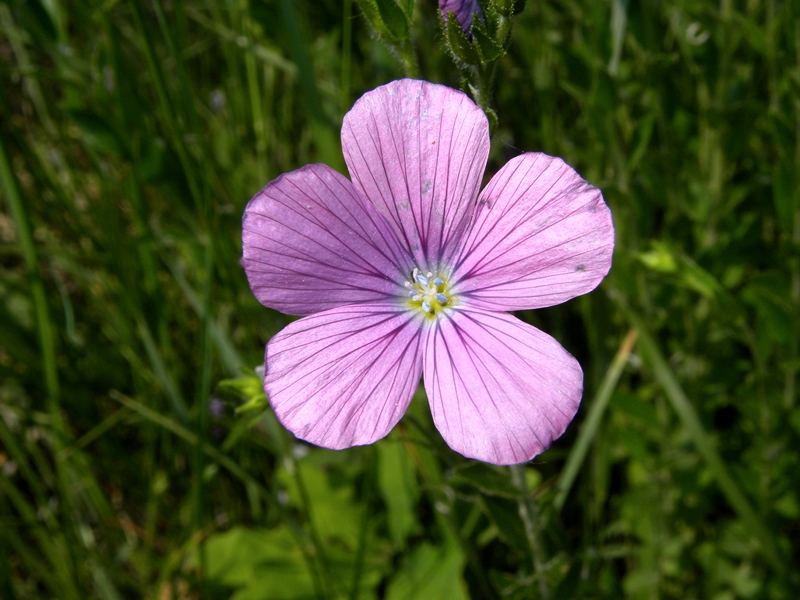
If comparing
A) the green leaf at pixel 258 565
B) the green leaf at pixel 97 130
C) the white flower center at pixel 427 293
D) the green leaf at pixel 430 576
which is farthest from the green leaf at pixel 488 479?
the green leaf at pixel 97 130

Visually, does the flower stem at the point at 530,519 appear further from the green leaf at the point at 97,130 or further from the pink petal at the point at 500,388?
the green leaf at the point at 97,130

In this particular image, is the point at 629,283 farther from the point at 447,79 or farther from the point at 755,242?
the point at 447,79

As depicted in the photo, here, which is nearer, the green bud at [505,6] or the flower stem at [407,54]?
the green bud at [505,6]

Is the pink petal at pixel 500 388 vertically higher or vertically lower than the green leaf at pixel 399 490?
higher

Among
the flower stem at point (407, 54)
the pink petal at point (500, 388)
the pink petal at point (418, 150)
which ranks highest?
the flower stem at point (407, 54)

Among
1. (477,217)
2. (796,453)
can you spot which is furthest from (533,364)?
(796,453)

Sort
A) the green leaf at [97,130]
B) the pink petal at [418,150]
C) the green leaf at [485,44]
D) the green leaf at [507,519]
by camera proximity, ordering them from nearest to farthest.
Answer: the green leaf at [485,44] < the pink petal at [418,150] < the green leaf at [507,519] < the green leaf at [97,130]

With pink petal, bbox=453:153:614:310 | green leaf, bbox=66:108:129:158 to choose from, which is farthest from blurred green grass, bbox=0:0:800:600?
pink petal, bbox=453:153:614:310

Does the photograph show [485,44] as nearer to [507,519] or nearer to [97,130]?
[507,519]

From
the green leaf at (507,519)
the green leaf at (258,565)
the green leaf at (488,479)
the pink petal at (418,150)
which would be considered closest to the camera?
the pink petal at (418,150)
